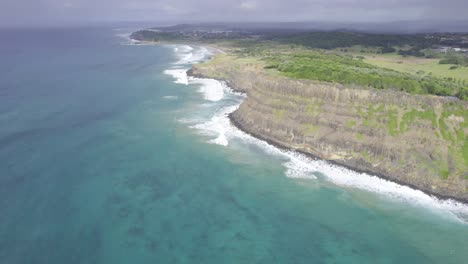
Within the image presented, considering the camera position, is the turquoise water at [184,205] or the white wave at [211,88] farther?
the white wave at [211,88]

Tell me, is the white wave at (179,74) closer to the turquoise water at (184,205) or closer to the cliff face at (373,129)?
the turquoise water at (184,205)

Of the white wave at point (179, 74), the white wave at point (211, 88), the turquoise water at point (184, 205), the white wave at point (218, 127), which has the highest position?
the white wave at point (179, 74)

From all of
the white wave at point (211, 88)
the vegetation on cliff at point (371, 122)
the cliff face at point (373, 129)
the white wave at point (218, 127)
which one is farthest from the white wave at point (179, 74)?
the cliff face at point (373, 129)

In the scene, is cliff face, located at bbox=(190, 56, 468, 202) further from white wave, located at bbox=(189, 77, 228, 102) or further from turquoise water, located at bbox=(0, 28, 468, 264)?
white wave, located at bbox=(189, 77, 228, 102)

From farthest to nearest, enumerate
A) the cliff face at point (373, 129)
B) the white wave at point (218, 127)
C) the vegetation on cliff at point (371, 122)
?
the white wave at point (218, 127), the vegetation on cliff at point (371, 122), the cliff face at point (373, 129)

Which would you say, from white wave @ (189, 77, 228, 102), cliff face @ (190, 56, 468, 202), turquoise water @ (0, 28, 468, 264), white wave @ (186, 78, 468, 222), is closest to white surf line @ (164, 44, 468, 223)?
white wave @ (186, 78, 468, 222)

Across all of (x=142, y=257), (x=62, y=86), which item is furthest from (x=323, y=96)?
(x=62, y=86)
